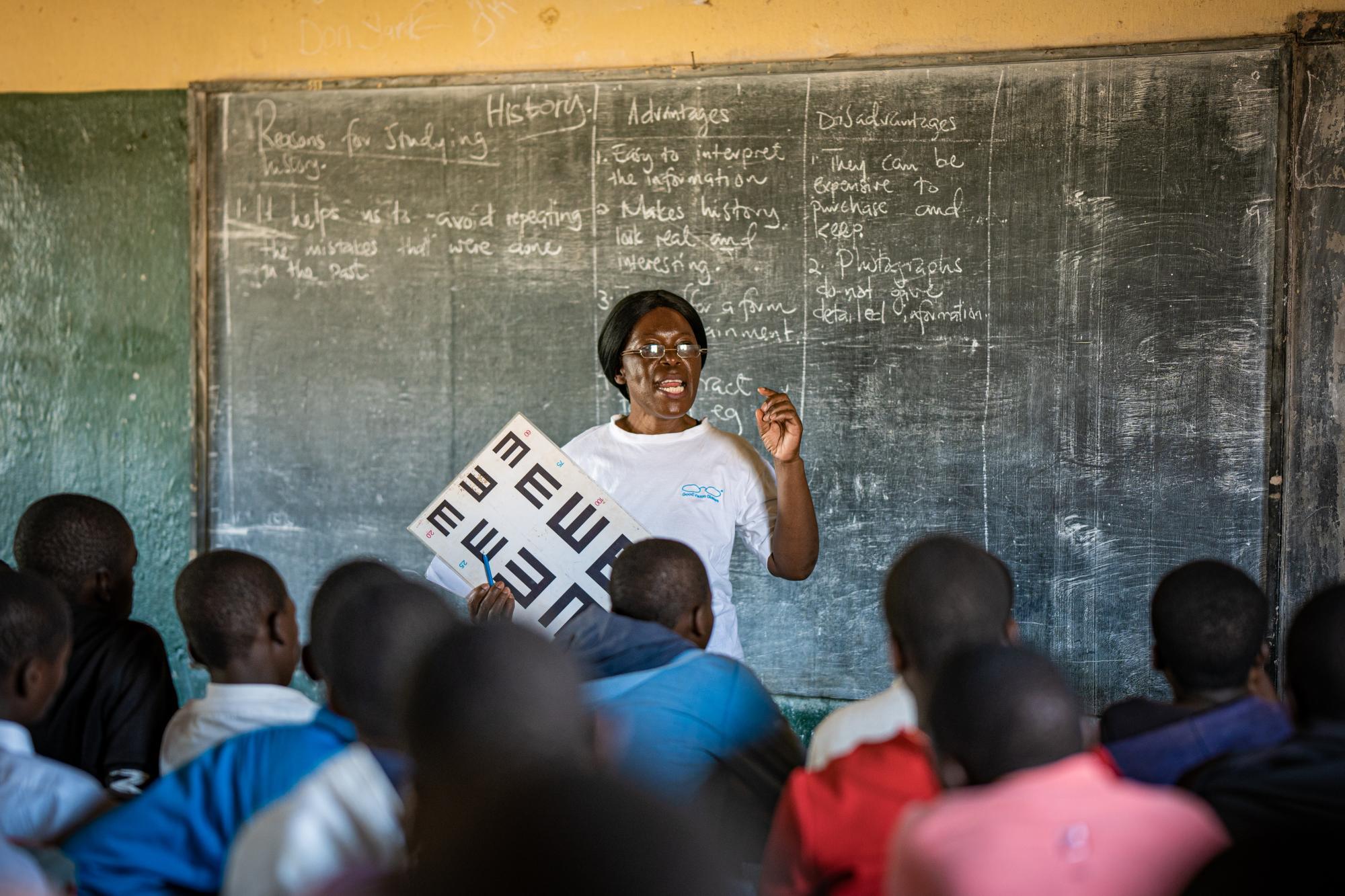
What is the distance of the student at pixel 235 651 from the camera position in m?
1.61

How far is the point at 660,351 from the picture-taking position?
2607 mm

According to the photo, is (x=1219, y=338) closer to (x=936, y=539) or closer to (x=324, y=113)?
(x=936, y=539)

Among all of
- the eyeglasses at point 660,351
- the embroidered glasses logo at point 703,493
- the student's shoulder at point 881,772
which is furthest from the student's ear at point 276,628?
the eyeglasses at point 660,351

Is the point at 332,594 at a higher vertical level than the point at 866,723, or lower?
higher

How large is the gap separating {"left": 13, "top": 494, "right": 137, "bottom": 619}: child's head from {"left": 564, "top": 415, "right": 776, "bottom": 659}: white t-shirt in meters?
0.94

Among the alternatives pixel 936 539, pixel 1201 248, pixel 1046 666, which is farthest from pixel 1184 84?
pixel 1046 666

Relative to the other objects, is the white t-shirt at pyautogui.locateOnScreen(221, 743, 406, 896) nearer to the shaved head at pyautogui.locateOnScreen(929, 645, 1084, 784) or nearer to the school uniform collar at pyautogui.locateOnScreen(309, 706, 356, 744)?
the school uniform collar at pyautogui.locateOnScreen(309, 706, 356, 744)

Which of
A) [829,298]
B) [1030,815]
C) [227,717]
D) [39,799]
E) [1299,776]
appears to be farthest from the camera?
[829,298]

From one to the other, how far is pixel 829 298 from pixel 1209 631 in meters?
1.95

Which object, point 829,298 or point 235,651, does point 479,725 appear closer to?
point 235,651

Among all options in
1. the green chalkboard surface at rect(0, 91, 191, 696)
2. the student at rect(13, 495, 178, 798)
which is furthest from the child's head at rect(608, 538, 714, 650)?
the green chalkboard surface at rect(0, 91, 191, 696)

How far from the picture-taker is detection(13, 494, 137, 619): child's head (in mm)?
2111

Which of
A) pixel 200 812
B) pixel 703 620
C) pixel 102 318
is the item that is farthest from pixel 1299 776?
pixel 102 318

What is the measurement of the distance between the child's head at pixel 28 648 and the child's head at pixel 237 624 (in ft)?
0.54
